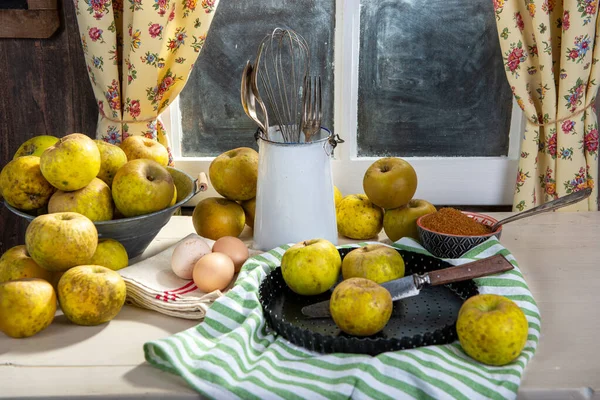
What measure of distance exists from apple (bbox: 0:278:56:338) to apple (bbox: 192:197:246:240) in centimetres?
36

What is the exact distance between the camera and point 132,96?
4.79 feet

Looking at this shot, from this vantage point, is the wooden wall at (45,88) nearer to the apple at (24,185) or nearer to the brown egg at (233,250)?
the apple at (24,185)

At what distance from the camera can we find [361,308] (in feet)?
2.81

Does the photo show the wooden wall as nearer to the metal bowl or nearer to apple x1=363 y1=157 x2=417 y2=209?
the metal bowl

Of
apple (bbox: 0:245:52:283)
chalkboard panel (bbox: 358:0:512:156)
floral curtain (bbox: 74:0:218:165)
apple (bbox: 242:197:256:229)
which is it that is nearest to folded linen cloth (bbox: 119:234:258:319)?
apple (bbox: 0:245:52:283)

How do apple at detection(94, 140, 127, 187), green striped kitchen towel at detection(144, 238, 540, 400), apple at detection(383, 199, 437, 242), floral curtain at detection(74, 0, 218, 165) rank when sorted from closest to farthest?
green striped kitchen towel at detection(144, 238, 540, 400) < apple at detection(94, 140, 127, 187) < apple at detection(383, 199, 437, 242) < floral curtain at detection(74, 0, 218, 165)

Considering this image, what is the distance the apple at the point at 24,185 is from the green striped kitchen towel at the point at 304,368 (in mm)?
355

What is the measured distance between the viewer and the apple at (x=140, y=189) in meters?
1.04

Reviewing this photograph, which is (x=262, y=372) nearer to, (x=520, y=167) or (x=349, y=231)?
(x=349, y=231)

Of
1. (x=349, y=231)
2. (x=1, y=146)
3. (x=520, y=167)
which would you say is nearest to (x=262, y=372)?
(x=349, y=231)

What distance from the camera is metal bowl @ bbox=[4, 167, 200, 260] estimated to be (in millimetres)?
1043

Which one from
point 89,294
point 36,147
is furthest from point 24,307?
point 36,147

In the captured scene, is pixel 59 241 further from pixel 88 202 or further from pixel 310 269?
pixel 310 269

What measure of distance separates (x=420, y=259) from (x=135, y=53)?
76 centimetres
